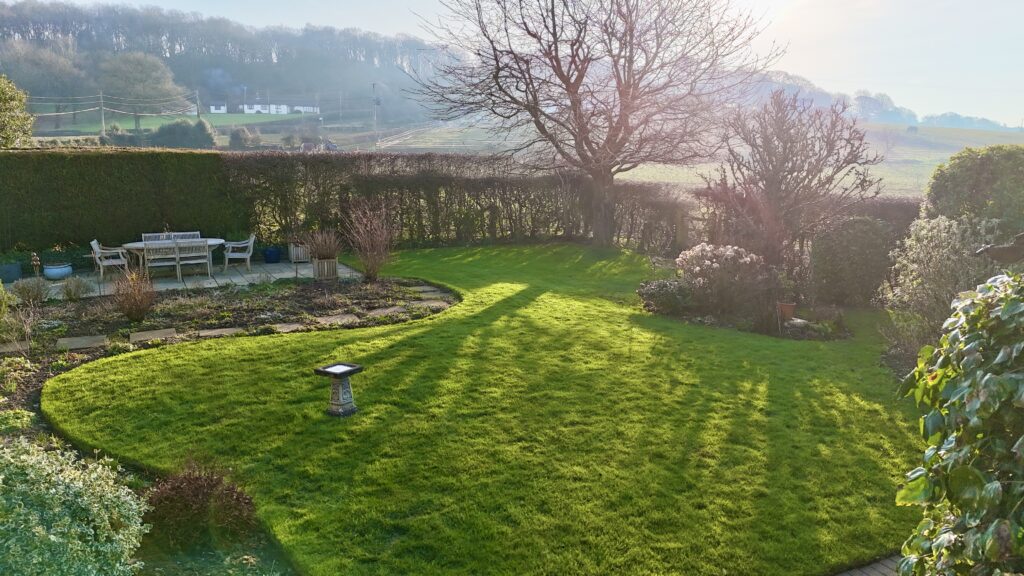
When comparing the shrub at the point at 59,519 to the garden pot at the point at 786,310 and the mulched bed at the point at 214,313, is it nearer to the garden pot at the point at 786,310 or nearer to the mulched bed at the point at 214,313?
the mulched bed at the point at 214,313

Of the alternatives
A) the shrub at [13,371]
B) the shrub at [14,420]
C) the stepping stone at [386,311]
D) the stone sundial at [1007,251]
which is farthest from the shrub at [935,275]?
the shrub at [13,371]

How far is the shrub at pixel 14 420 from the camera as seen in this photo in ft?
18.1

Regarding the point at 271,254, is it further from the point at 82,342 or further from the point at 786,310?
the point at 786,310

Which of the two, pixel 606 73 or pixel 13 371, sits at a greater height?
pixel 606 73

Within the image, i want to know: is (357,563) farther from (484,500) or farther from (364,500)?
(484,500)

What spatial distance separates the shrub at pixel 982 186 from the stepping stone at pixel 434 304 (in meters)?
7.85

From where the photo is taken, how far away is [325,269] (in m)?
12.0

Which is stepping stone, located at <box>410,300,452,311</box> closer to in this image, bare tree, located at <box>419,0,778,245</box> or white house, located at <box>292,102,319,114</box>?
bare tree, located at <box>419,0,778,245</box>

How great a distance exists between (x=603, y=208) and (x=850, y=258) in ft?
26.7

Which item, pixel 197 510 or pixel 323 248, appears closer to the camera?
pixel 197 510

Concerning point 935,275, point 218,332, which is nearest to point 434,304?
point 218,332

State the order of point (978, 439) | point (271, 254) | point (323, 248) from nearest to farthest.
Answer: point (978, 439), point (323, 248), point (271, 254)

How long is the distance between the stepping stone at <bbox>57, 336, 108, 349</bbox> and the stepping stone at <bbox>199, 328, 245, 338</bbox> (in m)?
1.15

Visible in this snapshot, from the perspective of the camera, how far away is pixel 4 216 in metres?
13.1
